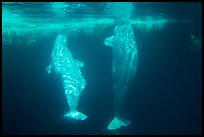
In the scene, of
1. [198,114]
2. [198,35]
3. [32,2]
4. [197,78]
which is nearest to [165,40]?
[198,35]

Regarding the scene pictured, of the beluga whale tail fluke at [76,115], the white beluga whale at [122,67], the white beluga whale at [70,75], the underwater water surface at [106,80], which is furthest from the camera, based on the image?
the underwater water surface at [106,80]

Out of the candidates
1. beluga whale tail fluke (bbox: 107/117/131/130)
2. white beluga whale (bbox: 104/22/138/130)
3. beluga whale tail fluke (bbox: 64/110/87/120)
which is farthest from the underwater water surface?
beluga whale tail fluke (bbox: 64/110/87/120)

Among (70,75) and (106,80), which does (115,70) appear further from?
(70,75)

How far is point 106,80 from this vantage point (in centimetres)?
1867

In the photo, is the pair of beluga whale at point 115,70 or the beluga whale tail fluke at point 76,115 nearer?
the beluga whale tail fluke at point 76,115

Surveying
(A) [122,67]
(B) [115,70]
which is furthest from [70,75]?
(A) [122,67]

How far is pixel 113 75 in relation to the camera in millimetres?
18078

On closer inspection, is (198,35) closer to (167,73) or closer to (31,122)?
(167,73)

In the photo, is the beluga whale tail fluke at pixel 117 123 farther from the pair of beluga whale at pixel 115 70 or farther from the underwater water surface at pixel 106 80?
the underwater water surface at pixel 106 80

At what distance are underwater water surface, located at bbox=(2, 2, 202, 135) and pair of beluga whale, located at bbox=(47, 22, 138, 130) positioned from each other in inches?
17.0

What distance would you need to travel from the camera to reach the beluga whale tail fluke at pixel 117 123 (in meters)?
17.4

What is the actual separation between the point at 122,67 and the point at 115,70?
511 mm

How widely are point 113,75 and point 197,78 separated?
226 inches

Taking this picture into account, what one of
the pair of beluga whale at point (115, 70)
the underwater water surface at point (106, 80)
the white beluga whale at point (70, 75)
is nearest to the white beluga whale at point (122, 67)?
the pair of beluga whale at point (115, 70)
